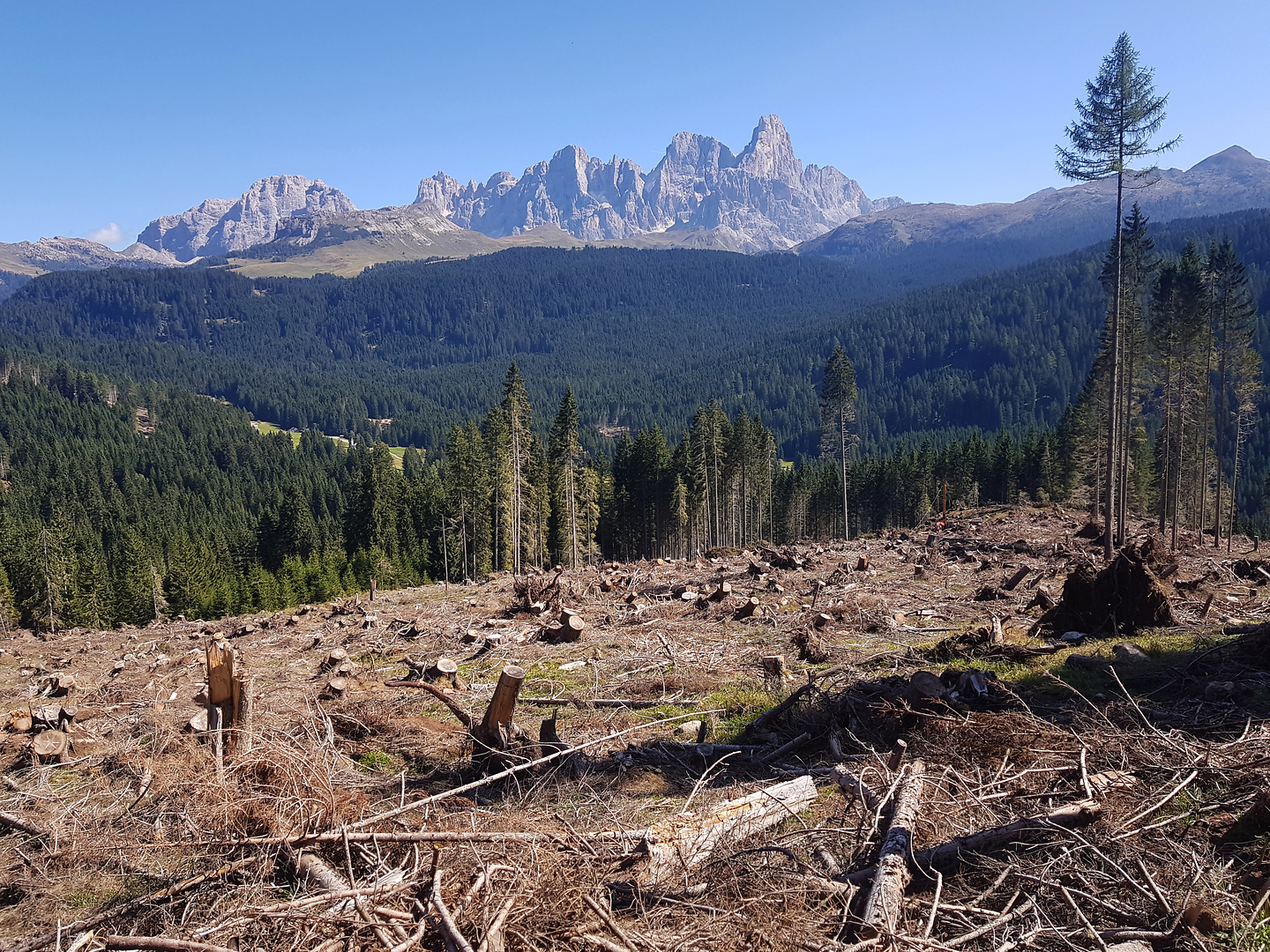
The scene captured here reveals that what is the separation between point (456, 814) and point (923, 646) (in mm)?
9523

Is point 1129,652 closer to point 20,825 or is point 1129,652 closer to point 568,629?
point 568,629

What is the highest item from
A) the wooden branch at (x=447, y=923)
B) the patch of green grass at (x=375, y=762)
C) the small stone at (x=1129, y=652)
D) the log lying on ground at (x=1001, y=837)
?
the wooden branch at (x=447, y=923)

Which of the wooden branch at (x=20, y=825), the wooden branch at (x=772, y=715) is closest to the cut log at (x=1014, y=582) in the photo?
the wooden branch at (x=772, y=715)

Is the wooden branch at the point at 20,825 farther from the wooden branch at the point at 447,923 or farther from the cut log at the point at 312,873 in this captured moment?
the wooden branch at the point at 447,923

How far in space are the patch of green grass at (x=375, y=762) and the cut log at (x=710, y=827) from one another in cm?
387

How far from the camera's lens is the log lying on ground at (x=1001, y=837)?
14.3 feet

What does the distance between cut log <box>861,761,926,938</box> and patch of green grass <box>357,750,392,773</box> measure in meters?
5.37

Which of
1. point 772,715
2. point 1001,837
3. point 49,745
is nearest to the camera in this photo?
point 1001,837

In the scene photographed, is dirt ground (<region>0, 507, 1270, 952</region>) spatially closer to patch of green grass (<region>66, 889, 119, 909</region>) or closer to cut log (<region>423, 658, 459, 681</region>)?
patch of green grass (<region>66, 889, 119, 909</region>)

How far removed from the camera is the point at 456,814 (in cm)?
486

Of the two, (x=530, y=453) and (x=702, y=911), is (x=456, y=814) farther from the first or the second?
(x=530, y=453)

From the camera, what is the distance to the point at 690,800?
508 centimetres

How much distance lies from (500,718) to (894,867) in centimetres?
399

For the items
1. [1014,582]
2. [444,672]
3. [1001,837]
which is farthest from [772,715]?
[1014,582]
